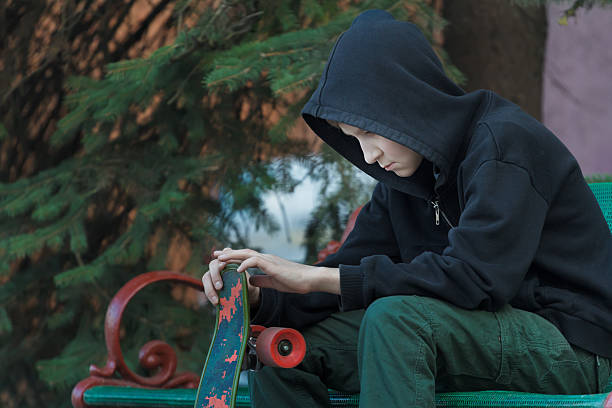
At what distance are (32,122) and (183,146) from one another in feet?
2.42

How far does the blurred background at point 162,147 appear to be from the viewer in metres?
2.69

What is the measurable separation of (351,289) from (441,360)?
0.21 m

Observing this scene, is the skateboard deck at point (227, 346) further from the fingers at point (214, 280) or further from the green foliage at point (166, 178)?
the green foliage at point (166, 178)

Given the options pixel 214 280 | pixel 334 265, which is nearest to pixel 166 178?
pixel 334 265

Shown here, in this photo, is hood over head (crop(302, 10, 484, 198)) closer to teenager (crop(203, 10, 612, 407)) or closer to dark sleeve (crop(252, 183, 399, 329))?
teenager (crop(203, 10, 612, 407))

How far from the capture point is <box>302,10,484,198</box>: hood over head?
153 centimetres

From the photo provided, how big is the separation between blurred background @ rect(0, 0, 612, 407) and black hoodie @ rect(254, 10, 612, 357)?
0.82 meters

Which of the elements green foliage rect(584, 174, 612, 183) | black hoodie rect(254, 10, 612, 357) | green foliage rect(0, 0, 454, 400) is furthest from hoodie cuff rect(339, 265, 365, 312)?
green foliage rect(0, 0, 454, 400)

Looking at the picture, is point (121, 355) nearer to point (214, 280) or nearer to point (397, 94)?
point (214, 280)

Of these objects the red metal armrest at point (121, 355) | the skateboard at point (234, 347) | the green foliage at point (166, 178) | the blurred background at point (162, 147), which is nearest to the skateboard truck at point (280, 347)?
the skateboard at point (234, 347)

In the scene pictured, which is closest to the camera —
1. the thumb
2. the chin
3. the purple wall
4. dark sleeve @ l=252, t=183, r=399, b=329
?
the thumb

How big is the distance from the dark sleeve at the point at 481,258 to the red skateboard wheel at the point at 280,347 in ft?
0.40

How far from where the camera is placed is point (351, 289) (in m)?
1.43

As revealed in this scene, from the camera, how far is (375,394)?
1.27 meters
